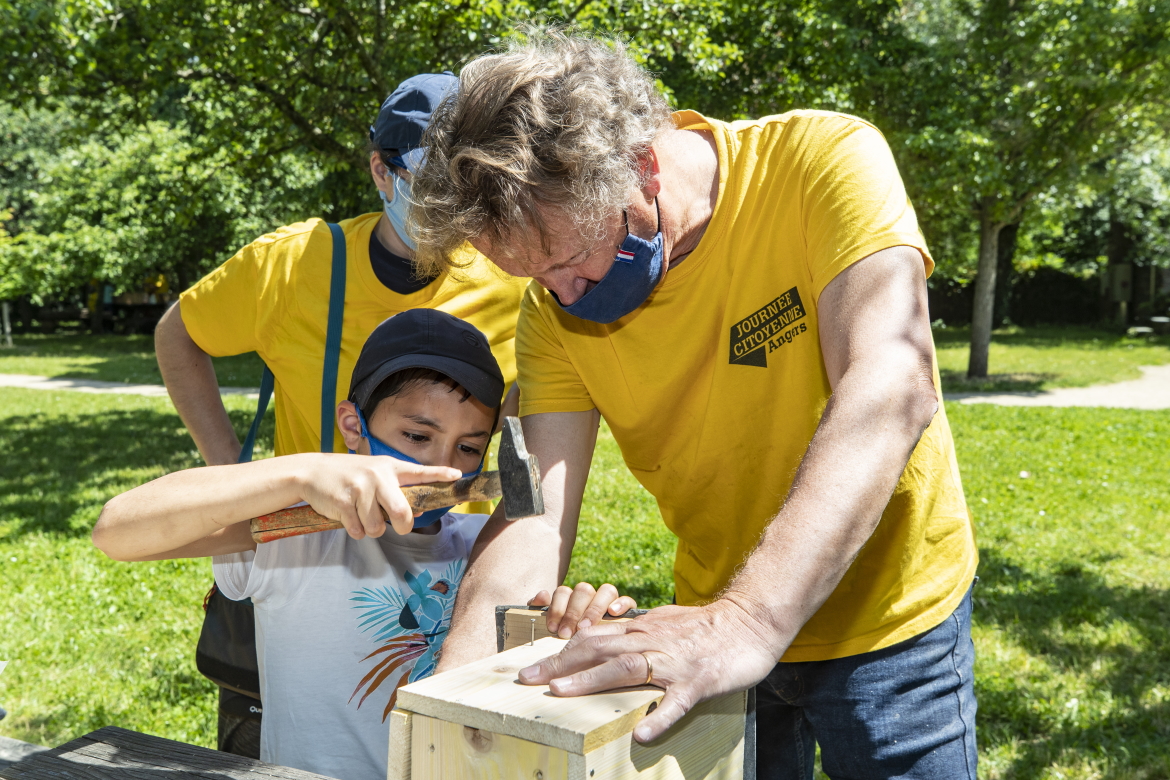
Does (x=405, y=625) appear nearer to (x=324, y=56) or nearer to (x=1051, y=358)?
(x=324, y=56)

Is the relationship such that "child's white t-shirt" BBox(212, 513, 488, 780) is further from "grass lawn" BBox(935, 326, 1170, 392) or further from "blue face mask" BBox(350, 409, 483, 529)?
"grass lawn" BBox(935, 326, 1170, 392)

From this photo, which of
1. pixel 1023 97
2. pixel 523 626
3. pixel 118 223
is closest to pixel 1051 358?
pixel 1023 97

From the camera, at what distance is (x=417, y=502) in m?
1.62

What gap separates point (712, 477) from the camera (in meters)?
1.81

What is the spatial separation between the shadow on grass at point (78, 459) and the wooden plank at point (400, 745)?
6960 millimetres

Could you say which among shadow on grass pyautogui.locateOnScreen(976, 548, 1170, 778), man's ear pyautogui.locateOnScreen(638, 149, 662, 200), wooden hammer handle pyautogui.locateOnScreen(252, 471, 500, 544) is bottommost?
shadow on grass pyautogui.locateOnScreen(976, 548, 1170, 778)

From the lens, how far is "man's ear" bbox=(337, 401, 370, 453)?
226cm

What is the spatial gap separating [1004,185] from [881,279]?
12.0 m

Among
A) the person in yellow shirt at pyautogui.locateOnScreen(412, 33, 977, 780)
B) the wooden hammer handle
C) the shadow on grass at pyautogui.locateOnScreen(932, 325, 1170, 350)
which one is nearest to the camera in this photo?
the person in yellow shirt at pyautogui.locateOnScreen(412, 33, 977, 780)

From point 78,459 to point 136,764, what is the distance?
940cm

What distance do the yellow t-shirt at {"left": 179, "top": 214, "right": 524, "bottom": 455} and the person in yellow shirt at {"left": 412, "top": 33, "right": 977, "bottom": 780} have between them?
53 centimetres

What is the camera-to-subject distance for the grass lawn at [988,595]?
4102mm

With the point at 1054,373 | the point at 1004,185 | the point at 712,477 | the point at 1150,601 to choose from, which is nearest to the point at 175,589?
the point at 712,477

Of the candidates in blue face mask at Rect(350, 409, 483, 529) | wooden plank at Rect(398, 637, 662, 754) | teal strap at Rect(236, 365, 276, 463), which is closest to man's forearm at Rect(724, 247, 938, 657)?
wooden plank at Rect(398, 637, 662, 754)
